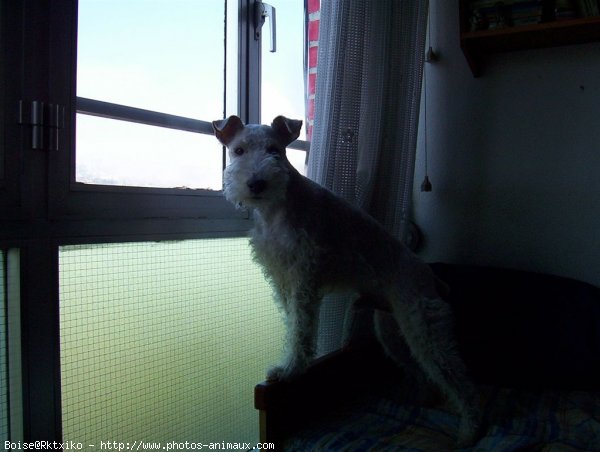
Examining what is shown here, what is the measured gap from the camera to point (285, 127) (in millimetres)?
1112

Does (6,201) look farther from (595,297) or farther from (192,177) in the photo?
(595,297)

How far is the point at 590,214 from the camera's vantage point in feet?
5.33

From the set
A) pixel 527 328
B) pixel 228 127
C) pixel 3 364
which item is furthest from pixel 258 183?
pixel 527 328

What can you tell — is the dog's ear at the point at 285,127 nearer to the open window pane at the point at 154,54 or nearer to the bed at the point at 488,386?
the open window pane at the point at 154,54

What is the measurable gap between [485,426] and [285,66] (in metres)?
1.40

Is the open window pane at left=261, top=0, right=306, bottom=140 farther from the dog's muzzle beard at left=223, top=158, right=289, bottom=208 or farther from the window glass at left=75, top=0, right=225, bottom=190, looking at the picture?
the dog's muzzle beard at left=223, top=158, right=289, bottom=208

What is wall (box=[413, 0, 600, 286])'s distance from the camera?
1635 millimetres

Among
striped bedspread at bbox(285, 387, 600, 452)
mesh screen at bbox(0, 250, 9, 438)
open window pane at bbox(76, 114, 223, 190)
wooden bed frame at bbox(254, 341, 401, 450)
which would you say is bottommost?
striped bedspread at bbox(285, 387, 600, 452)

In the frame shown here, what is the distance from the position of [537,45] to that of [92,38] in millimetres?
1548

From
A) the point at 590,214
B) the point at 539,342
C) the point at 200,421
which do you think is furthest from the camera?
the point at 590,214

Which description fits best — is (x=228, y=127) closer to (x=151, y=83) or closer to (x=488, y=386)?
(x=151, y=83)

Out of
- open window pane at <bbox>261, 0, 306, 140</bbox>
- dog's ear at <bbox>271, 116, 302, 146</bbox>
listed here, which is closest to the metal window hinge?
dog's ear at <bbox>271, 116, 302, 146</bbox>

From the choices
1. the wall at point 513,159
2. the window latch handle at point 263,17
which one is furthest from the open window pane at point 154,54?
the wall at point 513,159

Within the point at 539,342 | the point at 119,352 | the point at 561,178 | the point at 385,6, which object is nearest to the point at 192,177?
the point at 119,352
